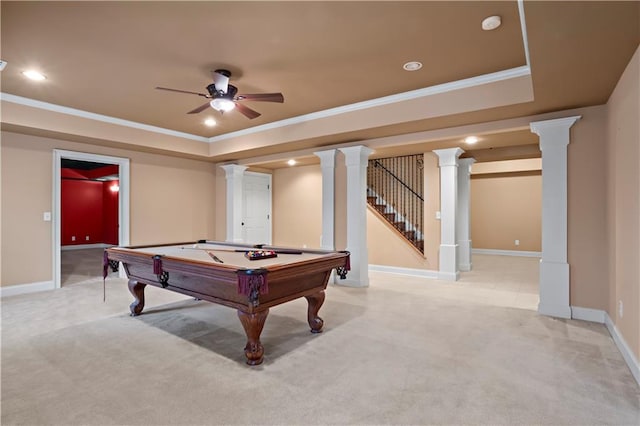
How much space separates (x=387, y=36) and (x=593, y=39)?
1.34 m

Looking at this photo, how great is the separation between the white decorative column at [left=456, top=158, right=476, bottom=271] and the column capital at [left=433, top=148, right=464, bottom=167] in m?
1.05

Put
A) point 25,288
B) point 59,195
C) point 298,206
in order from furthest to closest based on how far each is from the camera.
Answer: point 298,206 → point 59,195 → point 25,288

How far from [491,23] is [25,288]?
249 inches

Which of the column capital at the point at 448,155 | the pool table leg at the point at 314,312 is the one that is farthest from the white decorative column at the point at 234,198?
the pool table leg at the point at 314,312

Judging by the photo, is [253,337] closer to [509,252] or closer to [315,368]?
[315,368]

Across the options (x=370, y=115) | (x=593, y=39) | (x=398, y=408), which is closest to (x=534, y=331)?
(x=398, y=408)

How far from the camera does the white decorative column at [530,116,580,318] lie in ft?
11.8

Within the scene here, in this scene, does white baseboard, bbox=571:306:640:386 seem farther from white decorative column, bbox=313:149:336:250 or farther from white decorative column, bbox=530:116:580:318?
white decorative column, bbox=313:149:336:250

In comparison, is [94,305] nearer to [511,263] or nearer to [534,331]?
[534,331]

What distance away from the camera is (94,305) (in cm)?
406

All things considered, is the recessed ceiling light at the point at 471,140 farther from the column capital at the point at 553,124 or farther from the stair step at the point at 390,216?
the stair step at the point at 390,216

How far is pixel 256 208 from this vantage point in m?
7.71

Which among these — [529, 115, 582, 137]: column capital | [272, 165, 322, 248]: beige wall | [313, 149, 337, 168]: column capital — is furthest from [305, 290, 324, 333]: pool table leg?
[272, 165, 322, 248]: beige wall

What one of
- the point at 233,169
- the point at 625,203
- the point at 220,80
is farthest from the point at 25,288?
the point at 625,203
